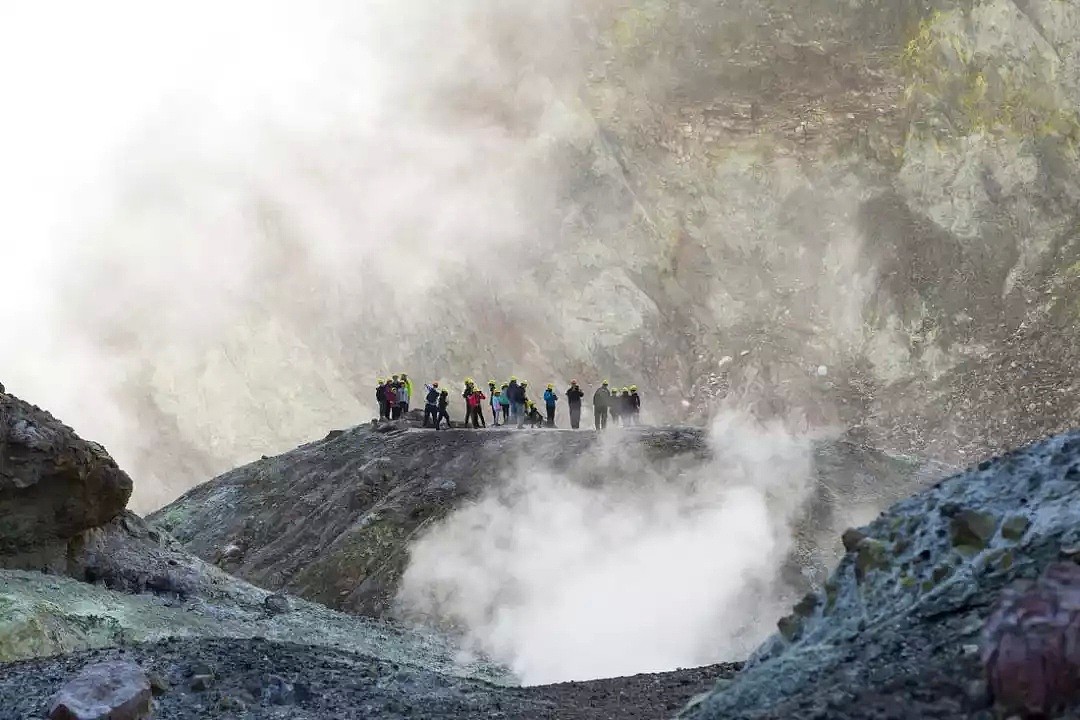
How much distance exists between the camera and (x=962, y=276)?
41375 mm

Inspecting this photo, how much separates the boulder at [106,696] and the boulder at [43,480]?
8.26m

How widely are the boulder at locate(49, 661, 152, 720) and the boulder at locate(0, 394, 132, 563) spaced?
27.1ft

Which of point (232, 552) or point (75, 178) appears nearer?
point (232, 552)

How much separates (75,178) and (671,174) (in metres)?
27.7

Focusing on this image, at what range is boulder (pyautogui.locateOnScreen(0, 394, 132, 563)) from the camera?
15445 mm

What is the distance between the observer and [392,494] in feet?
81.6

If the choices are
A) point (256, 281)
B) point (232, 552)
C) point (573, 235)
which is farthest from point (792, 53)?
point (232, 552)

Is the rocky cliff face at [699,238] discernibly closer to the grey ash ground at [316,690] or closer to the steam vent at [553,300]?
the steam vent at [553,300]

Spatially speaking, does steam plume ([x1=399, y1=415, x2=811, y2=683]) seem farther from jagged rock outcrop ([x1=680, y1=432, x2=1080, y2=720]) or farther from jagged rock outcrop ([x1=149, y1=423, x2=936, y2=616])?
jagged rock outcrop ([x1=680, y1=432, x2=1080, y2=720])

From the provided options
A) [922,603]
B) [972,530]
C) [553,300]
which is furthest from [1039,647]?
[553,300]

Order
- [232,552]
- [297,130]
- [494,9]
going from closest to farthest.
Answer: [232,552]
[297,130]
[494,9]

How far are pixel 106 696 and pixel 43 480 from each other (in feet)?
29.8

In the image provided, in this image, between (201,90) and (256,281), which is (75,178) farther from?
(256,281)

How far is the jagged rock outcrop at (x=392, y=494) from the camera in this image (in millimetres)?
21969
